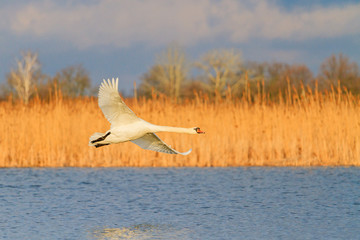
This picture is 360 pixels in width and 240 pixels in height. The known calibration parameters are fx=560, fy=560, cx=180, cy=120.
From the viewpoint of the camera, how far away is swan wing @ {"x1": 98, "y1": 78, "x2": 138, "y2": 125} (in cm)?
723

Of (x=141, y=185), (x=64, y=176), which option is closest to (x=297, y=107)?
(x=141, y=185)

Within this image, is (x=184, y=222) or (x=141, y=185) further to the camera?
(x=141, y=185)

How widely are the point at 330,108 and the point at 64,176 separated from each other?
22.4 ft

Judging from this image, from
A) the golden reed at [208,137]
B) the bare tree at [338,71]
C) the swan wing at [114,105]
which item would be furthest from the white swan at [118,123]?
the bare tree at [338,71]

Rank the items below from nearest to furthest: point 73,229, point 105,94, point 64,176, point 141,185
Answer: point 105,94
point 73,229
point 141,185
point 64,176

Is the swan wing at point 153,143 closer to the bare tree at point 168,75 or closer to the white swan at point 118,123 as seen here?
the white swan at point 118,123

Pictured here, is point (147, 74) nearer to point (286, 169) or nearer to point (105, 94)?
point (286, 169)

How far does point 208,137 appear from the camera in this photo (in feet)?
47.2

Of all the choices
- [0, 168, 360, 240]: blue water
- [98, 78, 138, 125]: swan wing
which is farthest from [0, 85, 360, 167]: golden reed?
[98, 78, 138, 125]: swan wing

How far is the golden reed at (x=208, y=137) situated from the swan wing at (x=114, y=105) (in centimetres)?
682

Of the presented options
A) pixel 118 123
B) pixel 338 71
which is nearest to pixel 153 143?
pixel 118 123

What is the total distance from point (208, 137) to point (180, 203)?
4629 mm

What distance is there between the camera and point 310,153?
561 inches

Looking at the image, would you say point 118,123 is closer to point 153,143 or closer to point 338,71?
point 153,143
